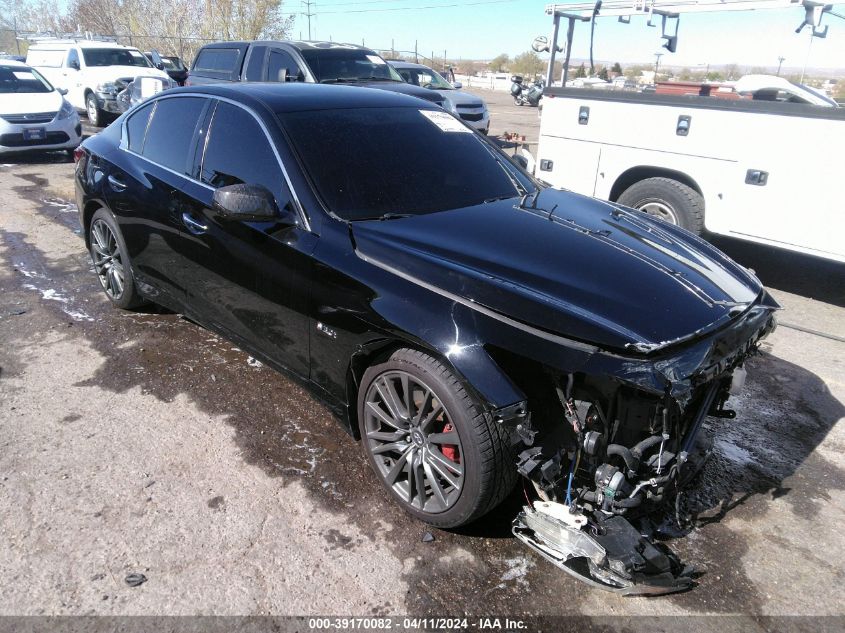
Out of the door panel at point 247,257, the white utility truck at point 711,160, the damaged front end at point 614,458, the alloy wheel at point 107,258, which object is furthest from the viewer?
the white utility truck at point 711,160

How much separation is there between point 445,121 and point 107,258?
281cm

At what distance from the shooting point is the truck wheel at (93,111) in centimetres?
1556

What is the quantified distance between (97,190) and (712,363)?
433 centimetres

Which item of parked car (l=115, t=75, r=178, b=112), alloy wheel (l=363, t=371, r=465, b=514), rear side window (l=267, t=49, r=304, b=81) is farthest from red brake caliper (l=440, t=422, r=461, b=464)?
parked car (l=115, t=75, r=178, b=112)

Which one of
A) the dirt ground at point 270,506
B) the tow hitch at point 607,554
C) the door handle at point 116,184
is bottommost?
the dirt ground at point 270,506

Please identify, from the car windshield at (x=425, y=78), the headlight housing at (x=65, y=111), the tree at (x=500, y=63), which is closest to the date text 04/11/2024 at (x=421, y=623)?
the headlight housing at (x=65, y=111)

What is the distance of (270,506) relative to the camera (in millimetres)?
2947

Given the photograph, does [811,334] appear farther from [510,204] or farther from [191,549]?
[191,549]

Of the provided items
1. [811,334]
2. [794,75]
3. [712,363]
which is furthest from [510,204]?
[794,75]

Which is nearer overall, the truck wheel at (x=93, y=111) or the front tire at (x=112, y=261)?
the front tire at (x=112, y=261)

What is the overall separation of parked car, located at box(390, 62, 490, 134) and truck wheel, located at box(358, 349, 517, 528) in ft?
34.0

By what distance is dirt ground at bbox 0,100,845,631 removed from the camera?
2.47m

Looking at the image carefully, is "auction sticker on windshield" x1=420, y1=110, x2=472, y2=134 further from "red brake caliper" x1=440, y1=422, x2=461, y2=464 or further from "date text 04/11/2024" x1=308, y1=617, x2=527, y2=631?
"date text 04/11/2024" x1=308, y1=617, x2=527, y2=631

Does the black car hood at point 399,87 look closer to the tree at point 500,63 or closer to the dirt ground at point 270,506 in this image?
the dirt ground at point 270,506
